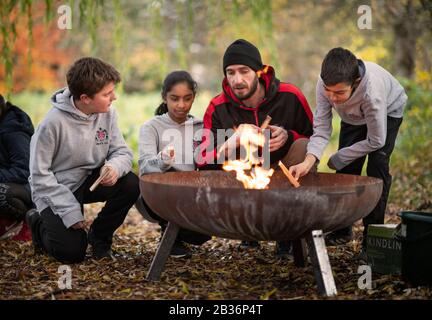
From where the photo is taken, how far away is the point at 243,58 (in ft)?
12.1

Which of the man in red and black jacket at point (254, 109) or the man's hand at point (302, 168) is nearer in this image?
the man's hand at point (302, 168)

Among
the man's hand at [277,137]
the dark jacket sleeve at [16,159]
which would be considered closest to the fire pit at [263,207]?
the man's hand at [277,137]

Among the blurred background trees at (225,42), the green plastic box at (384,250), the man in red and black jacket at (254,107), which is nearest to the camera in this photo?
the green plastic box at (384,250)

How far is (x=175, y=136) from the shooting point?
4.04 meters

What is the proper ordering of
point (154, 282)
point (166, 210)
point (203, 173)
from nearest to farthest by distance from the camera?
point (166, 210)
point (154, 282)
point (203, 173)

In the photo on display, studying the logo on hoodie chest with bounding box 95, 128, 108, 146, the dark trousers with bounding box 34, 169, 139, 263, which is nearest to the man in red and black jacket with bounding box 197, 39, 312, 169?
the dark trousers with bounding box 34, 169, 139, 263

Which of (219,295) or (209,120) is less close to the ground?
(209,120)

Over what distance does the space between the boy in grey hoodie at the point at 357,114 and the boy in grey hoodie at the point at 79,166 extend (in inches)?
47.1

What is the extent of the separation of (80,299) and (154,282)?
0.45 metres

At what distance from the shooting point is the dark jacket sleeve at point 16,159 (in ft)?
13.7

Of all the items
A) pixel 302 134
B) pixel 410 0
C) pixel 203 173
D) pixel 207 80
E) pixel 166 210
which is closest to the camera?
pixel 166 210

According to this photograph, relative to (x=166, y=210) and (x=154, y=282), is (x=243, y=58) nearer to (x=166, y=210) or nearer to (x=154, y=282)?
(x=166, y=210)

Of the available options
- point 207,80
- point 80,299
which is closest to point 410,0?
point 80,299

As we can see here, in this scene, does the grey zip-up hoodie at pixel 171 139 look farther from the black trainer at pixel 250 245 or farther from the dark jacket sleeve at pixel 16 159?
the dark jacket sleeve at pixel 16 159
